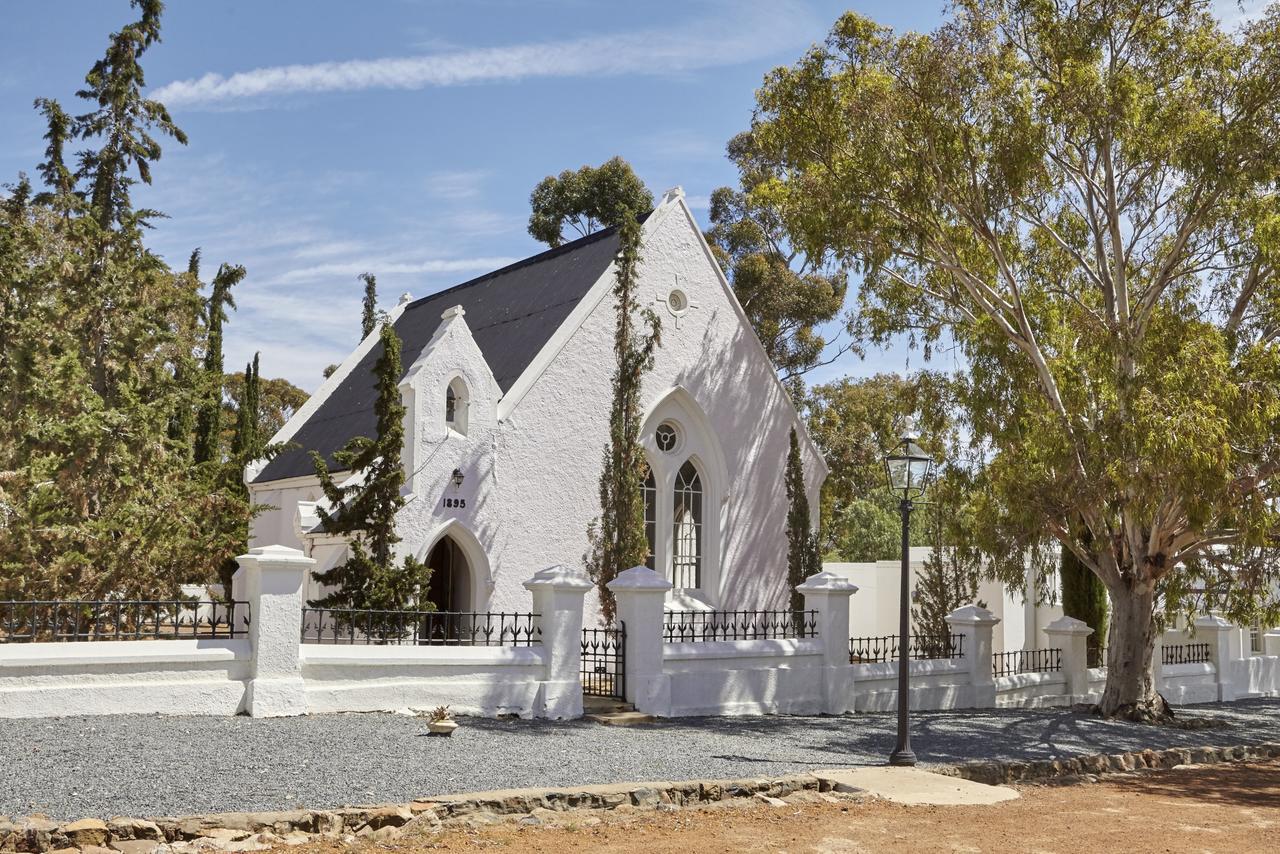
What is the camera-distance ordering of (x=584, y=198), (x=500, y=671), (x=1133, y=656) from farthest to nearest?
(x=584, y=198)
(x=1133, y=656)
(x=500, y=671)

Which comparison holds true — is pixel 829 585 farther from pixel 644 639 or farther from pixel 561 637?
pixel 561 637

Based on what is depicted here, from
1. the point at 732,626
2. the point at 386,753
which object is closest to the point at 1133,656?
the point at 732,626

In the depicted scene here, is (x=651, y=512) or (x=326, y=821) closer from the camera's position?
(x=326, y=821)

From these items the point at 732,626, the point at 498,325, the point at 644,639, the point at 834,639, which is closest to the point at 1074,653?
the point at 834,639

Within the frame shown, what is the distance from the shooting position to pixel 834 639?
1741cm

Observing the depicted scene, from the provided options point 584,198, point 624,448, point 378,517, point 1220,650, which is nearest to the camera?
point 378,517

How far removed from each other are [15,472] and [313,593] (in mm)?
7353

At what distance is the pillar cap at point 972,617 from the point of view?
19312mm

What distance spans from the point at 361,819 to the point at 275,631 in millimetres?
4829

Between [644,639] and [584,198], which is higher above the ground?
[584,198]

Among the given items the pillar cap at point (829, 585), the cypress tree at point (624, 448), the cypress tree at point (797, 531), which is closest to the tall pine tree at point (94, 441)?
the cypress tree at point (624, 448)

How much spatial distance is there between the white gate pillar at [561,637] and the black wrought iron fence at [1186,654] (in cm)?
1449

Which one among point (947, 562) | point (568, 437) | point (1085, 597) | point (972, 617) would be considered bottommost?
point (972, 617)

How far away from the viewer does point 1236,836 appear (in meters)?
10.2
